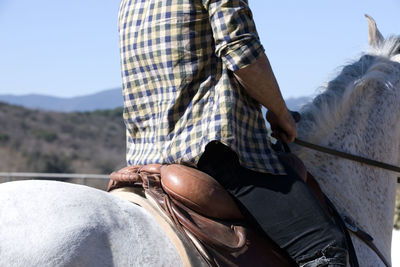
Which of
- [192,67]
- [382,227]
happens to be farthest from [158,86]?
[382,227]

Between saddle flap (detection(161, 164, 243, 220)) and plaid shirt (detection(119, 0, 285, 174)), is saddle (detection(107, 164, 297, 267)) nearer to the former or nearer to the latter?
saddle flap (detection(161, 164, 243, 220))

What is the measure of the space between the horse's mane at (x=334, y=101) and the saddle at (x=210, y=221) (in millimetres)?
964

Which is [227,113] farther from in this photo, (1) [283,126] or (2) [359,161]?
(2) [359,161]

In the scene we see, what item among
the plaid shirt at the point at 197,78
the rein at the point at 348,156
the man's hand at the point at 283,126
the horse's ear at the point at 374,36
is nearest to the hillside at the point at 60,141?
the horse's ear at the point at 374,36

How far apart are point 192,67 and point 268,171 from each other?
641 millimetres

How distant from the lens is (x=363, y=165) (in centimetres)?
359

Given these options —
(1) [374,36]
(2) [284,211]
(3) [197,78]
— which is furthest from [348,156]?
(3) [197,78]

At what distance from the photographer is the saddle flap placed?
269cm

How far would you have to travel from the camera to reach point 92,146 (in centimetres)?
3869

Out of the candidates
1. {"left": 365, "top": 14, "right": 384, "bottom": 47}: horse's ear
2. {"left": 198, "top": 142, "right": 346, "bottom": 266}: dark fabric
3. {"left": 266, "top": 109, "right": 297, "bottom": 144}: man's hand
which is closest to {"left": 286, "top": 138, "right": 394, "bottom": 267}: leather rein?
{"left": 266, "top": 109, "right": 297, "bottom": 144}: man's hand

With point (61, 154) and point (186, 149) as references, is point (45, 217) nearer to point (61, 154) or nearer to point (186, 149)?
point (186, 149)

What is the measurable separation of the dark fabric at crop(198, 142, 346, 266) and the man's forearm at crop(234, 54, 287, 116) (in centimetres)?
32

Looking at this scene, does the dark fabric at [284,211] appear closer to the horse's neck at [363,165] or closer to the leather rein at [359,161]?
the leather rein at [359,161]

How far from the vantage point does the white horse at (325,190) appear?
7.63ft
